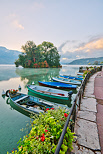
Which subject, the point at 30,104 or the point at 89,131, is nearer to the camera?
the point at 89,131

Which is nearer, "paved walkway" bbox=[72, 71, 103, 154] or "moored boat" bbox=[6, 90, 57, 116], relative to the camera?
"paved walkway" bbox=[72, 71, 103, 154]

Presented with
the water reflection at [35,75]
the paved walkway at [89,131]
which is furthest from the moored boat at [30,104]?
the water reflection at [35,75]

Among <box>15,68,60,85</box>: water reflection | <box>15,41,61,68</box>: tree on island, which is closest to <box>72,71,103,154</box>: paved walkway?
<box>15,68,60,85</box>: water reflection

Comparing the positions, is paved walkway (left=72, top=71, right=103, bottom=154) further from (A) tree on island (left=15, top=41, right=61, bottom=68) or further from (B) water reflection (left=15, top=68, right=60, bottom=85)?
(A) tree on island (left=15, top=41, right=61, bottom=68)

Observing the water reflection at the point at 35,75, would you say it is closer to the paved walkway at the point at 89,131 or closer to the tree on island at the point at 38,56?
the paved walkway at the point at 89,131

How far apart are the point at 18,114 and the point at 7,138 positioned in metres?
2.66

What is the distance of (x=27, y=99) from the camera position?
847 centimetres

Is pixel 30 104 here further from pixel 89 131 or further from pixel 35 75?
pixel 35 75

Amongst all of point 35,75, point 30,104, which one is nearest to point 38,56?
point 35,75

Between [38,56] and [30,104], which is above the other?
[38,56]

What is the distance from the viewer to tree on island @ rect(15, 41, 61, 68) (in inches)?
2741

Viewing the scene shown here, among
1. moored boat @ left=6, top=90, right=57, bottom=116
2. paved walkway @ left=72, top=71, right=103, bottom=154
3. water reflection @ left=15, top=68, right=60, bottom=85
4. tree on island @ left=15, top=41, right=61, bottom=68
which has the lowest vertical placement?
moored boat @ left=6, top=90, right=57, bottom=116

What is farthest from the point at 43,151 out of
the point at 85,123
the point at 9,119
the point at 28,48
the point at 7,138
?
the point at 28,48

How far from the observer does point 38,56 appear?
72250 mm
